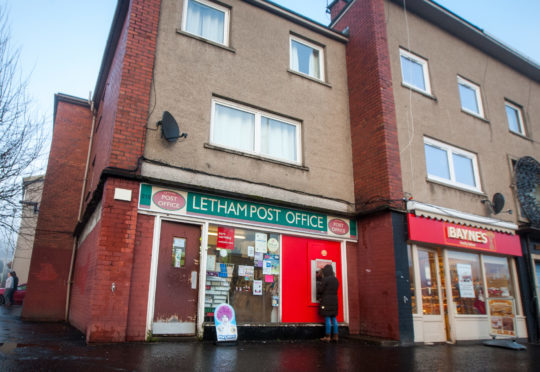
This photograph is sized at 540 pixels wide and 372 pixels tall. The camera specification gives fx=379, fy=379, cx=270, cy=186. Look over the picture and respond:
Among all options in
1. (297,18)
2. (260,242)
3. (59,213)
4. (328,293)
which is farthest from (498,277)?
(59,213)

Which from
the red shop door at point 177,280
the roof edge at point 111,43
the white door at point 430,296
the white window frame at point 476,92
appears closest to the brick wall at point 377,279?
the white door at point 430,296

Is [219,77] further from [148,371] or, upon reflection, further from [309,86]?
[148,371]

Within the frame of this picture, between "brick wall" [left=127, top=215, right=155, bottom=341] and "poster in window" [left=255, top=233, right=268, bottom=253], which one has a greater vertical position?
"poster in window" [left=255, top=233, right=268, bottom=253]

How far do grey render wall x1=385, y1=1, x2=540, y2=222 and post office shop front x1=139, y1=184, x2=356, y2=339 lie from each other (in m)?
→ 3.04

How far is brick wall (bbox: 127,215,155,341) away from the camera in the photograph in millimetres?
6868

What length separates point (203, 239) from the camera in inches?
313

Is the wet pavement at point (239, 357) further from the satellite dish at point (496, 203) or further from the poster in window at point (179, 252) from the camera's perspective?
the satellite dish at point (496, 203)

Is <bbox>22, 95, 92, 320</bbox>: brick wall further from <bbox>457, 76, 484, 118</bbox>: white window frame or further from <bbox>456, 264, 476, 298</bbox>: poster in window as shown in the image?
<bbox>457, 76, 484, 118</bbox>: white window frame

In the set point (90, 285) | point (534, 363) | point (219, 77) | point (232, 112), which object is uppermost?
point (219, 77)

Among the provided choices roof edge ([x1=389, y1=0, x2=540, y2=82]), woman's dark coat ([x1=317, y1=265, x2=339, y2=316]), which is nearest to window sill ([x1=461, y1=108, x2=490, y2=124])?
roof edge ([x1=389, y1=0, x2=540, y2=82])

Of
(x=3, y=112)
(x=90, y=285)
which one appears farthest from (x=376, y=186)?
(x=3, y=112)

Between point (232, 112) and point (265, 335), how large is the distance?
5254 millimetres

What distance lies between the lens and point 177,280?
7.55m

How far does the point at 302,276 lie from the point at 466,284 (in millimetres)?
4818
